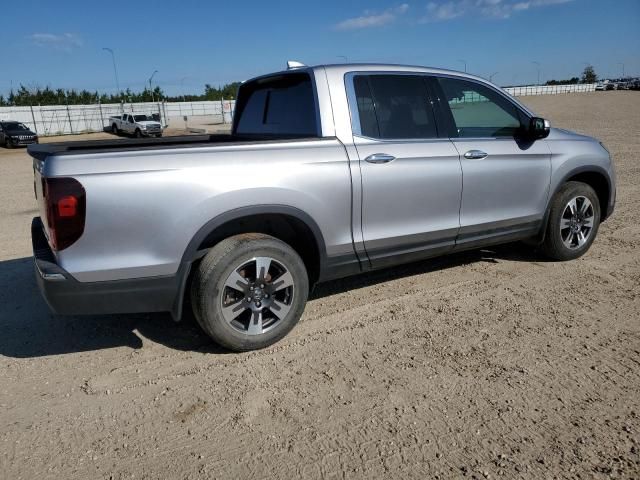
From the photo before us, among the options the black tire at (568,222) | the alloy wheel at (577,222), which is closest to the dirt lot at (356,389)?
the black tire at (568,222)

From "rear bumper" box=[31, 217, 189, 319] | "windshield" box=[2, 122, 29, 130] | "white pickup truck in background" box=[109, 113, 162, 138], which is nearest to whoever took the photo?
"rear bumper" box=[31, 217, 189, 319]

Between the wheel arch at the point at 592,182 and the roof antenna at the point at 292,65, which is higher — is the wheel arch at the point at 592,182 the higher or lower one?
the lower one

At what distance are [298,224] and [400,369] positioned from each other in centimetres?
115

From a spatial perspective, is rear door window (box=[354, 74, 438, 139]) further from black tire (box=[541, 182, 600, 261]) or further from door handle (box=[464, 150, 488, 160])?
black tire (box=[541, 182, 600, 261])

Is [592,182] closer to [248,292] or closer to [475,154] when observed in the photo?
[475,154]

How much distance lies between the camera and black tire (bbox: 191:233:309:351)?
317 cm

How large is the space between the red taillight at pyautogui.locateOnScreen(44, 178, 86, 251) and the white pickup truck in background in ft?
115

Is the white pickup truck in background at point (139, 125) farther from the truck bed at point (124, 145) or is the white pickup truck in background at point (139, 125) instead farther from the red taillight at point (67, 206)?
the red taillight at point (67, 206)

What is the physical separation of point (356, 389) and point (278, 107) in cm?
242

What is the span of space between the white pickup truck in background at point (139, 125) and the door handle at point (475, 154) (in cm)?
3455

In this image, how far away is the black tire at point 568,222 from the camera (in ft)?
15.7


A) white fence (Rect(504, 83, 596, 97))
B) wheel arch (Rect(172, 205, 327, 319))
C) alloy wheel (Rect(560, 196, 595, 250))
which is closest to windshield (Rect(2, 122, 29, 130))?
wheel arch (Rect(172, 205, 327, 319))

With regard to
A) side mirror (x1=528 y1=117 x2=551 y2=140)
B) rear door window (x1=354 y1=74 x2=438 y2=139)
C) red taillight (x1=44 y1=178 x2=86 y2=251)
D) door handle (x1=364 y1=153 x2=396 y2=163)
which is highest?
rear door window (x1=354 y1=74 x2=438 y2=139)

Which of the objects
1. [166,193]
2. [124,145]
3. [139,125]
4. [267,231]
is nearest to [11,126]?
[139,125]
